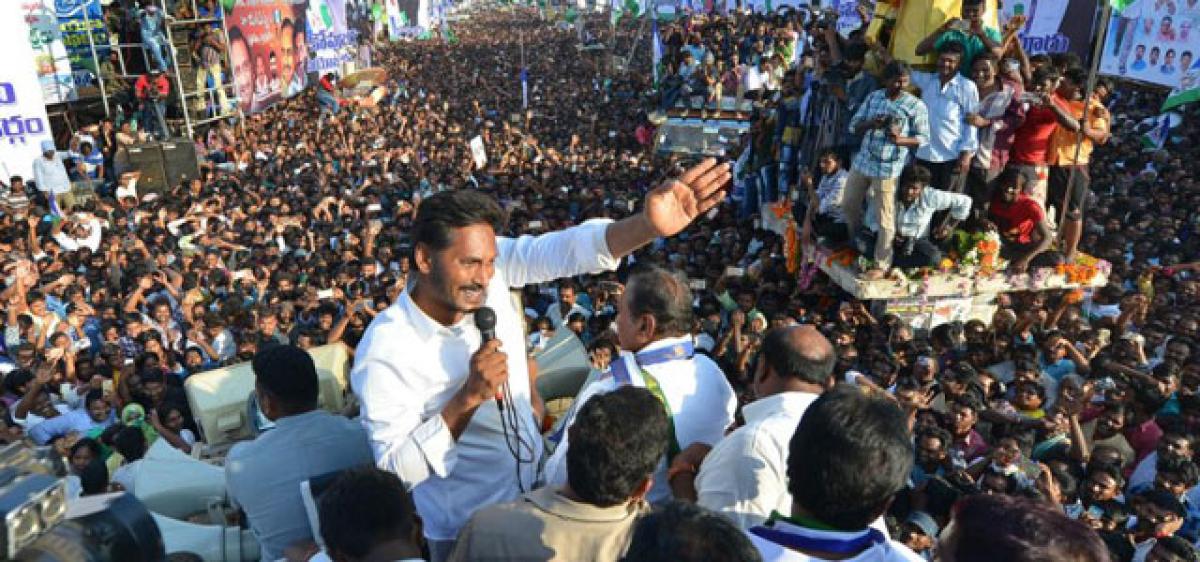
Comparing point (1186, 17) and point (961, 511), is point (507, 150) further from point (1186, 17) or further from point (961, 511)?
point (961, 511)

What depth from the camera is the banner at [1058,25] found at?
47.1 feet

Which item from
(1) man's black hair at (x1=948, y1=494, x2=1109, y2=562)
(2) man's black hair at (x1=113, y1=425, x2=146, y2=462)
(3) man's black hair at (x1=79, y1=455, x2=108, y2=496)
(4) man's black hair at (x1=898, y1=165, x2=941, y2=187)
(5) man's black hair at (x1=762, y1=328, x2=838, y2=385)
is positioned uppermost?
(1) man's black hair at (x1=948, y1=494, x2=1109, y2=562)

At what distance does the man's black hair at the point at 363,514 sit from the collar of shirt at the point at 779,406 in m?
1.07

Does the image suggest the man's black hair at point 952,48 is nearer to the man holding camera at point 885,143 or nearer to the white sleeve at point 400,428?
the man holding camera at point 885,143

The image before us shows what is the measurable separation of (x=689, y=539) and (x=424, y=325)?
96 cm

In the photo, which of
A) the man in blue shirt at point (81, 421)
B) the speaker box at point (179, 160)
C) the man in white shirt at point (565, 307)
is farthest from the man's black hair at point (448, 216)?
the speaker box at point (179, 160)

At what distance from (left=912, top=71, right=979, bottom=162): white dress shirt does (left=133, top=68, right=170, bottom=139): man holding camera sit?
12787 millimetres

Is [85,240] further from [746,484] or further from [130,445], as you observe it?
[746,484]

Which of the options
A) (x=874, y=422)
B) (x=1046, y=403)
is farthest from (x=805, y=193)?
(x=874, y=422)

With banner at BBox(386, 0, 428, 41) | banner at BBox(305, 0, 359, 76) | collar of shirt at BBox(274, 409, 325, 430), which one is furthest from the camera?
banner at BBox(386, 0, 428, 41)

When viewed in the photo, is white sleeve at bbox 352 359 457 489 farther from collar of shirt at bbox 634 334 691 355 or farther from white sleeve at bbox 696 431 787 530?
collar of shirt at bbox 634 334 691 355

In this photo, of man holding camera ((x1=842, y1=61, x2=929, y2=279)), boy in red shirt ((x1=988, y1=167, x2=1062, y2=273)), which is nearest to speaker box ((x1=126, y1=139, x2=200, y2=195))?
man holding camera ((x1=842, y1=61, x2=929, y2=279))

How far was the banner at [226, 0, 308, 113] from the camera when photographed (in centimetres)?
1744

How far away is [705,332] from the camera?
6.77 m
